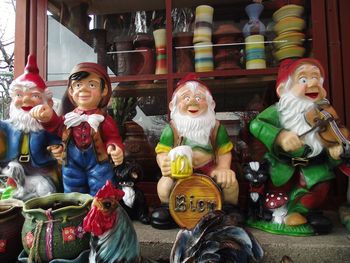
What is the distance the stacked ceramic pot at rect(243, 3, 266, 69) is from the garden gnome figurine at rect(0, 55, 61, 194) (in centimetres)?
137

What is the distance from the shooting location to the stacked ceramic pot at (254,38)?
7.79ft

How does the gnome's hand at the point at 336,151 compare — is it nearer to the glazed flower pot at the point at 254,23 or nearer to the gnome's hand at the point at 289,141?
the gnome's hand at the point at 289,141

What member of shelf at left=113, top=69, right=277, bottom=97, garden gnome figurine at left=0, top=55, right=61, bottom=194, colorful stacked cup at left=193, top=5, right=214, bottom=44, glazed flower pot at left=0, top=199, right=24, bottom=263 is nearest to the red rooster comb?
glazed flower pot at left=0, top=199, right=24, bottom=263

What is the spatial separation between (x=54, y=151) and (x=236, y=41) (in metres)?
1.47

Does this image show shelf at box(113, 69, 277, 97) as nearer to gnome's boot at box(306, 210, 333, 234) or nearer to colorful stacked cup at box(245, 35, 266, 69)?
colorful stacked cup at box(245, 35, 266, 69)

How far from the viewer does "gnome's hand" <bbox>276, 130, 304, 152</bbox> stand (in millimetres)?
1598

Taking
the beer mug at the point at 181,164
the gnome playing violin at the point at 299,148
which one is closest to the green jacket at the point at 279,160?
the gnome playing violin at the point at 299,148

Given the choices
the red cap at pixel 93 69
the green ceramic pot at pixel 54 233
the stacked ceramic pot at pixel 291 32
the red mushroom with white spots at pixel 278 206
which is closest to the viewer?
the green ceramic pot at pixel 54 233

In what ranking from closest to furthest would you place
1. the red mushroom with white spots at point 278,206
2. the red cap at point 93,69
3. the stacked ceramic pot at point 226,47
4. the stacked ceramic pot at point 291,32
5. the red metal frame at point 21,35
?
the red mushroom with white spots at point 278,206
the red cap at point 93,69
the stacked ceramic pot at point 291,32
the stacked ceramic pot at point 226,47
the red metal frame at point 21,35

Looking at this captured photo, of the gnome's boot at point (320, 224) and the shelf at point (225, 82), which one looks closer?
the gnome's boot at point (320, 224)

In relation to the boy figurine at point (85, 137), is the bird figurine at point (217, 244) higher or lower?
lower

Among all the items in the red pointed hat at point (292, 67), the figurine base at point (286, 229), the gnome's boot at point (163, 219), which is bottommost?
the figurine base at point (286, 229)

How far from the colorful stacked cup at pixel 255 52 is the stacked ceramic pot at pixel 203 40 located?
0.83 feet

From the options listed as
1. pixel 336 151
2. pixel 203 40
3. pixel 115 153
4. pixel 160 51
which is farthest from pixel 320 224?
pixel 160 51
